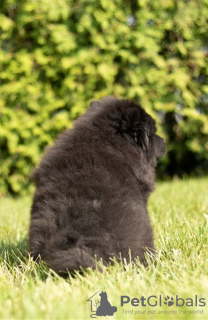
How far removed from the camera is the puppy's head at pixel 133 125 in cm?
315

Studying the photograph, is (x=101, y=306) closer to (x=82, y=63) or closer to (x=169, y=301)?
(x=169, y=301)

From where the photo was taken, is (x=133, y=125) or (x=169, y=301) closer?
(x=169, y=301)

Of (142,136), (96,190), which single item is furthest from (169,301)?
(142,136)

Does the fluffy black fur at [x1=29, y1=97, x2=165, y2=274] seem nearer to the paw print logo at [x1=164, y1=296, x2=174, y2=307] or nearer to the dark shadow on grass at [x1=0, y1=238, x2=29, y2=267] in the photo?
the paw print logo at [x1=164, y1=296, x2=174, y2=307]

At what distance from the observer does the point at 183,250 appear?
323cm

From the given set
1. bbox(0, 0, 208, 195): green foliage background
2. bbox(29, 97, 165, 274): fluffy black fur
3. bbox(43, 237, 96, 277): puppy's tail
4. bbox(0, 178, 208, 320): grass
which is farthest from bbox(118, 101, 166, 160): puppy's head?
bbox(0, 0, 208, 195): green foliage background

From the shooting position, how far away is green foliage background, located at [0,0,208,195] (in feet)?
22.4

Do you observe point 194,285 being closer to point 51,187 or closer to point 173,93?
point 51,187

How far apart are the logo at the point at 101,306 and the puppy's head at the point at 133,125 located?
1.19 m

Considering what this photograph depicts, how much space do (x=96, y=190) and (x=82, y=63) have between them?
4448 millimetres

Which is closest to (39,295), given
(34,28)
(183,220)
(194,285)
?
(194,285)

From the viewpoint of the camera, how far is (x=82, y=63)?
6.87 meters

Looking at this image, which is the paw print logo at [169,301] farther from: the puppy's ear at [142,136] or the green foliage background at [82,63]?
the green foliage background at [82,63]

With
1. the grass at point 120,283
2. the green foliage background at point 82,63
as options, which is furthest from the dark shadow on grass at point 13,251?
the green foliage background at point 82,63
